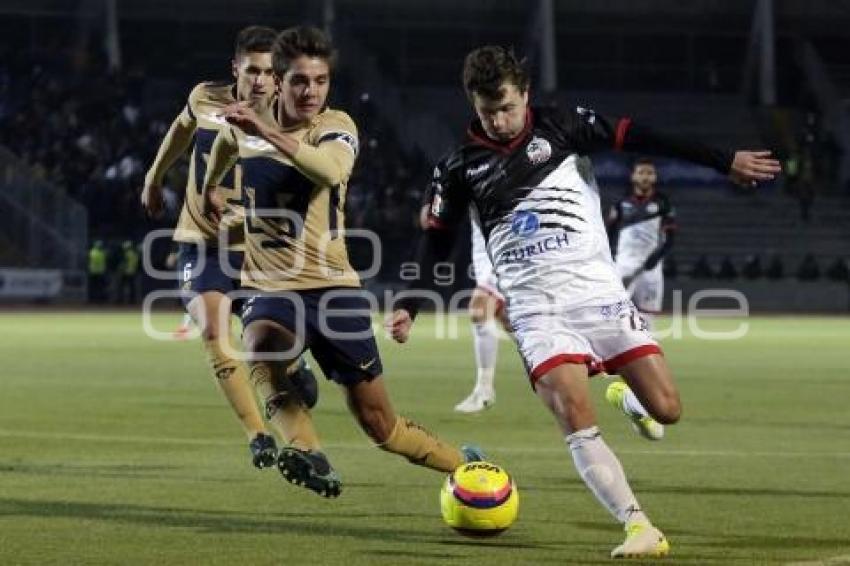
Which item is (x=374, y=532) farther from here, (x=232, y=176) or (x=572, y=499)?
(x=232, y=176)

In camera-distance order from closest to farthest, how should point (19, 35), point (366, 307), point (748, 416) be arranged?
point (366, 307)
point (748, 416)
point (19, 35)

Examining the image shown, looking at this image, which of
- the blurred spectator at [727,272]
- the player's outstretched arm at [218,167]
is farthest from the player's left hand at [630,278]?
the blurred spectator at [727,272]

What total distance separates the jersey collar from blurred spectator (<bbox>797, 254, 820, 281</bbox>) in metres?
36.0

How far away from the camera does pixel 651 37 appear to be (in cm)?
5762

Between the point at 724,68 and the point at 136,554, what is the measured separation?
50238 mm

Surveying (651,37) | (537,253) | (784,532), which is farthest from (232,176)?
(651,37)

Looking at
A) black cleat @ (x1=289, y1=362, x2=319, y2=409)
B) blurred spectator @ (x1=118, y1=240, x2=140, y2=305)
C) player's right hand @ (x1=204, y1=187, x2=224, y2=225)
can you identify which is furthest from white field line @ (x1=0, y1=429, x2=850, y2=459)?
blurred spectator @ (x1=118, y1=240, x2=140, y2=305)

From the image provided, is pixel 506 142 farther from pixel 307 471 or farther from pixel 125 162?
pixel 125 162

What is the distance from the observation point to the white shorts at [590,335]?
940 cm

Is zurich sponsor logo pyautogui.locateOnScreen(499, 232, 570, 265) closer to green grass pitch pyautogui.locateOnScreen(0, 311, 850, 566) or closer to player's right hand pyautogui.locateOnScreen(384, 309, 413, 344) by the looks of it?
player's right hand pyautogui.locateOnScreen(384, 309, 413, 344)

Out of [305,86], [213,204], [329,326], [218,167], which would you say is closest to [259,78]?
[218,167]

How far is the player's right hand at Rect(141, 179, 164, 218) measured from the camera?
41.2ft

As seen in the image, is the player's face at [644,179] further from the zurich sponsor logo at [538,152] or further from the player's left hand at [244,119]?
the player's left hand at [244,119]

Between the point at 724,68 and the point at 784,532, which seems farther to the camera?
the point at 724,68
